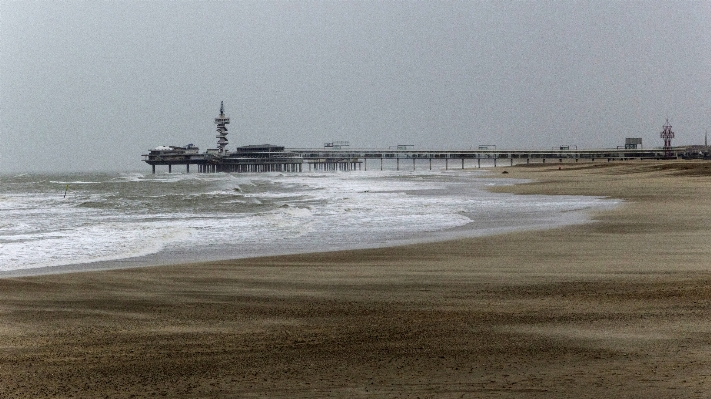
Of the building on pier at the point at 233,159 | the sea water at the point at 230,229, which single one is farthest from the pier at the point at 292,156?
the sea water at the point at 230,229

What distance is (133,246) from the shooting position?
13.9 metres

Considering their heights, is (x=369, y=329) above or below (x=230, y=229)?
above

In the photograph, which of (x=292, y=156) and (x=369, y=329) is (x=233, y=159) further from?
(x=369, y=329)

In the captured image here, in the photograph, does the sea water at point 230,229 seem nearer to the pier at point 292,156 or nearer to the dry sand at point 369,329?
the dry sand at point 369,329

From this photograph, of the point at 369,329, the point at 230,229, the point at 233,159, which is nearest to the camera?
the point at 369,329

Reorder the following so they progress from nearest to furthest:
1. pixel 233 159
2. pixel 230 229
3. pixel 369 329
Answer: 1. pixel 369 329
2. pixel 230 229
3. pixel 233 159

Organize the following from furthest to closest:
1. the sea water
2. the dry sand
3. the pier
→ the pier < the sea water < the dry sand

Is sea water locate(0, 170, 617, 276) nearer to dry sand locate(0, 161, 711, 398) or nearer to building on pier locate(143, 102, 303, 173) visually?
dry sand locate(0, 161, 711, 398)

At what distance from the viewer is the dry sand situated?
15.1 ft

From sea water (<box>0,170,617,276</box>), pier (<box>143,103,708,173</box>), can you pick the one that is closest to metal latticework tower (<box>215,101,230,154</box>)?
pier (<box>143,103,708,173</box>)

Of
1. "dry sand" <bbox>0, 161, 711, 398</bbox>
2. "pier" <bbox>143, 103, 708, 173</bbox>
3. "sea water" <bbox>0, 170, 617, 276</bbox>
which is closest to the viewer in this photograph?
"dry sand" <bbox>0, 161, 711, 398</bbox>

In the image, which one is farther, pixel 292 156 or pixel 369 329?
pixel 292 156

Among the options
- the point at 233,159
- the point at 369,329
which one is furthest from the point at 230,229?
the point at 233,159

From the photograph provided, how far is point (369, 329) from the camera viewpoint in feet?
20.3
